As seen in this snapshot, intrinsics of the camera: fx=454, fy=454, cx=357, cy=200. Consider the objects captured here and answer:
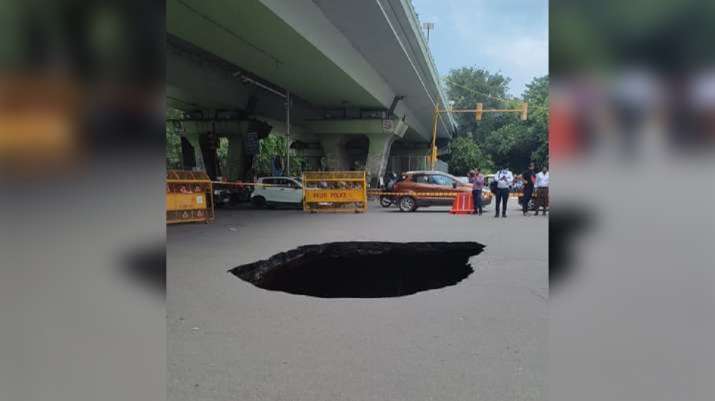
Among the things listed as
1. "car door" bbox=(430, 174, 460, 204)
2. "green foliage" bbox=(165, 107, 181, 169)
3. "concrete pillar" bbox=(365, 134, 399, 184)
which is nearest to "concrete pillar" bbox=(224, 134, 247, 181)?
"green foliage" bbox=(165, 107, 181, 169)

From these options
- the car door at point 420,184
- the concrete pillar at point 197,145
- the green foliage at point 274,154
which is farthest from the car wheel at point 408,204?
the green foliage at point 274,154

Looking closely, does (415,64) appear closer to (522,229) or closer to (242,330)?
(522,229)

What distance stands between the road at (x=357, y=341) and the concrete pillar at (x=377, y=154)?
17078 mm

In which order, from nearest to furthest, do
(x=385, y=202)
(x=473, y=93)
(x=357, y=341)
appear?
(x=357, y=341), (x=385, y=202), (x=473, y=93)

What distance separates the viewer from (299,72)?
14.7 meters

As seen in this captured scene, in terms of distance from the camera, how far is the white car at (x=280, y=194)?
18.0 metres

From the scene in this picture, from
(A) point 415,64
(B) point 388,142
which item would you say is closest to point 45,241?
(A) point 415,64

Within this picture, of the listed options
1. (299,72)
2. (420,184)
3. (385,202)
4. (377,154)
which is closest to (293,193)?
(385,202)

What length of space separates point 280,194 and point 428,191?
5.85 meters

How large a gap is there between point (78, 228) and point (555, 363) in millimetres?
1168

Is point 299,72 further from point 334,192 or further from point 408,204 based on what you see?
point 408,204

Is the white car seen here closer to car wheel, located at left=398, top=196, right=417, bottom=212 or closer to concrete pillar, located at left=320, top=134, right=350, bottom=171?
car wheel, located at left=398, top=196, right=417, bottom=212

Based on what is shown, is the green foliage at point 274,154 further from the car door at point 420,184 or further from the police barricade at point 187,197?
the police barricade at point 187,197

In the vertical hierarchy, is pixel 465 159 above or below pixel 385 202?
above
